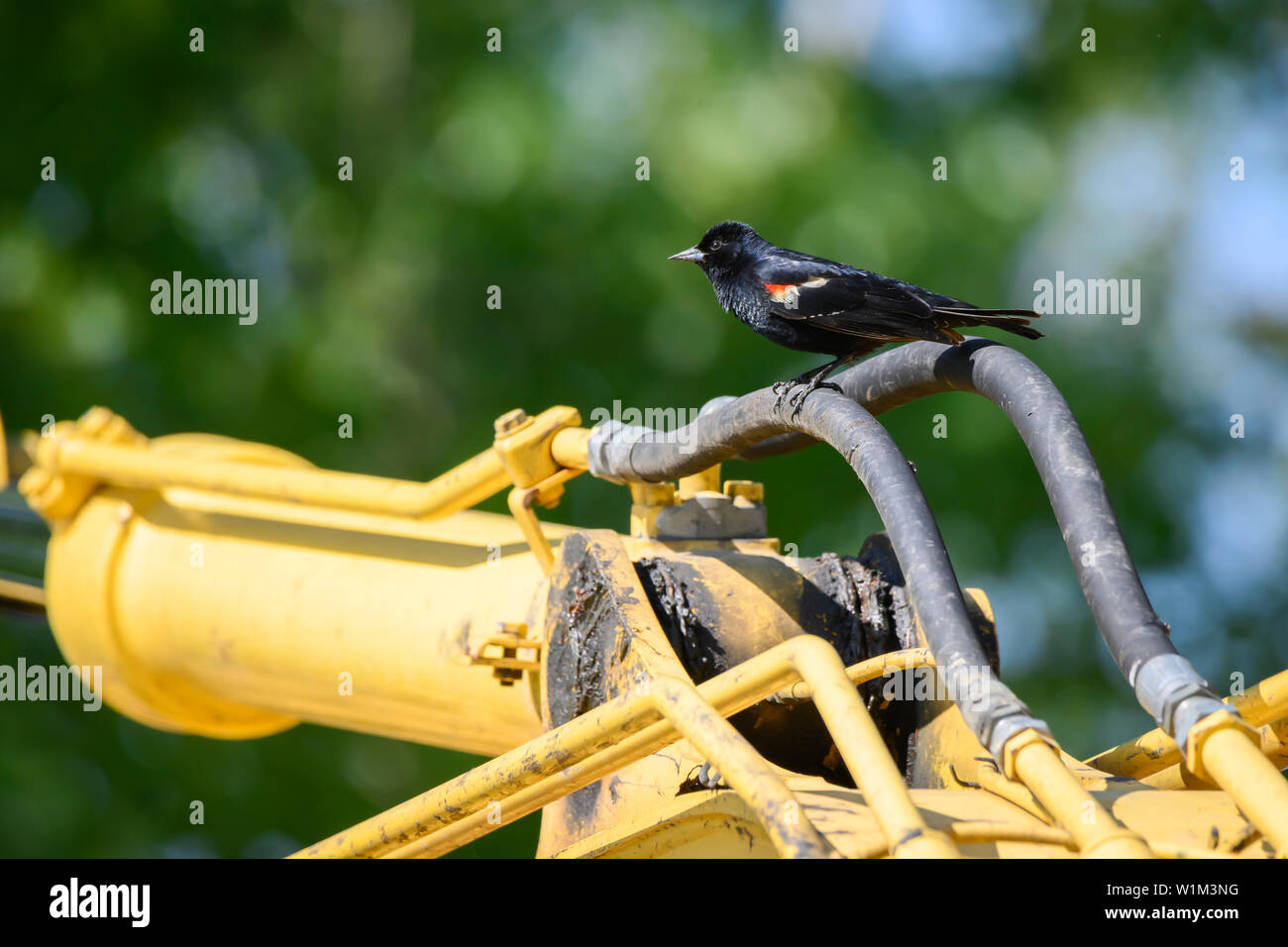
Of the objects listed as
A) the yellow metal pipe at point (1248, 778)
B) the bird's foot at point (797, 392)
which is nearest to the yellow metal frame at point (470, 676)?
the yellow metal pipe at point (1248, 778)

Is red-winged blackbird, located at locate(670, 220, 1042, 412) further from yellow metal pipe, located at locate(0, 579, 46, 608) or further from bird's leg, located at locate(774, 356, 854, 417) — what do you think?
yellow metal pipe, located at locate(0, 579, 46, 608)

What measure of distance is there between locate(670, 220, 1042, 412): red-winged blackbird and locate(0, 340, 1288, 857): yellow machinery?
0.13m

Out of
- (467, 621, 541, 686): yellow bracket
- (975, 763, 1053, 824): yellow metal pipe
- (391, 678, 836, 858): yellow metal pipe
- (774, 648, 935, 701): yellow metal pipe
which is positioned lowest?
(975, 763, 1053, 824): yellow metal pipe

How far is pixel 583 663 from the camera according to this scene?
1568 millimetres

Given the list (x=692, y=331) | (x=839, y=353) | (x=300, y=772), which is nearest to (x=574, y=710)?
(x=839, y=353)

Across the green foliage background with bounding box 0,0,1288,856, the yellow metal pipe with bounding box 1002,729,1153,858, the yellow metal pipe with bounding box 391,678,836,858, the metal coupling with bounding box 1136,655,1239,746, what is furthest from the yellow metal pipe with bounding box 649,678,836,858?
the green foliage background with bounding box 0,0,1288,856

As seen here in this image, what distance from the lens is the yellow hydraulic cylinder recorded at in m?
1.90

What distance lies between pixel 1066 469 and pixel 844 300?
41 cm

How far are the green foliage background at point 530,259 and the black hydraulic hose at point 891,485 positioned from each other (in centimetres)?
322

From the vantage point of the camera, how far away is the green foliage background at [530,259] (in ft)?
16.3

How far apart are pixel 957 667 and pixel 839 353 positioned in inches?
23.2

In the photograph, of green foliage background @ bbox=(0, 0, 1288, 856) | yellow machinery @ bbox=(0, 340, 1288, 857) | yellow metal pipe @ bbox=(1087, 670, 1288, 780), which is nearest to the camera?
yellow machinery @ bbox=(0, 340, 1288, 857)

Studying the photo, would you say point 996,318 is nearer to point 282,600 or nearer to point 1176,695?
point 1176,695

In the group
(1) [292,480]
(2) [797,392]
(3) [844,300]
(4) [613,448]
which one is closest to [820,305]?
(3) [844,300]
